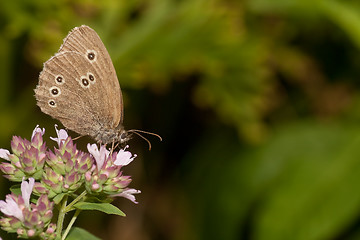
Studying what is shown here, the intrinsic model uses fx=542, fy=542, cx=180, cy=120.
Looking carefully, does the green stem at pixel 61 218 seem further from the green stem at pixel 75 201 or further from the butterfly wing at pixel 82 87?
the butterfly wing at pixel 82 87

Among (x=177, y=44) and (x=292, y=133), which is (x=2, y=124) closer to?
(x=177, y=44)

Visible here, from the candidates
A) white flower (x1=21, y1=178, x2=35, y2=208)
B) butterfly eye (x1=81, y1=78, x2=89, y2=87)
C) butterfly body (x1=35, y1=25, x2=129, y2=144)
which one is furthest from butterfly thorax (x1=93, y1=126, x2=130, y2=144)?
white flower (x1=21, y1=178, x2=35, y2=208)

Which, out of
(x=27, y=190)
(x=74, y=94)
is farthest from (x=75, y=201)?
(x=74, y=94)

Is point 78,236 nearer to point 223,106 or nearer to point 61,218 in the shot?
point 61,218

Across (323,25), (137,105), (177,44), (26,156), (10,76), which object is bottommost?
(26,156)

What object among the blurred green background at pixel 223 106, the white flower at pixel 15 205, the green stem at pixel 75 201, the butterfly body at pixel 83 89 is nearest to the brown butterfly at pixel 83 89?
the butterfly body at pixel 83 89

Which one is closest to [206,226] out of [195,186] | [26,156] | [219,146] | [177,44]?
[195,186]

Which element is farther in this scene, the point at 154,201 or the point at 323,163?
the point at 154,201
